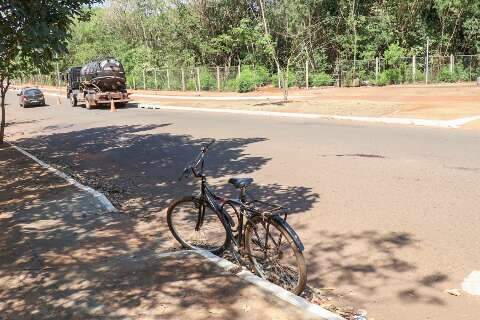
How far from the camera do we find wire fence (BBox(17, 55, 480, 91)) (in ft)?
109

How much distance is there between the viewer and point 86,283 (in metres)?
4.89

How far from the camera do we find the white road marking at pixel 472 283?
4594mm

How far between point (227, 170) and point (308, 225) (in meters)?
4.18

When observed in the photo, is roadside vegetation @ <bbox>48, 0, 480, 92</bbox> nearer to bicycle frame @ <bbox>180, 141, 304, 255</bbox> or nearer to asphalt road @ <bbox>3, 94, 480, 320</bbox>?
asphalt road @ <bbox>3, 94, 480, 320</bbox>

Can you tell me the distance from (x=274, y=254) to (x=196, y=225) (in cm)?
141

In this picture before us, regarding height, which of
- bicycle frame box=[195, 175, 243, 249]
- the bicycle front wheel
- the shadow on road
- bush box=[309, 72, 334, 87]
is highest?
bush box=[309, 72, 334, 87]

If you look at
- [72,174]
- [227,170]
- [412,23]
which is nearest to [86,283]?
[227,170]

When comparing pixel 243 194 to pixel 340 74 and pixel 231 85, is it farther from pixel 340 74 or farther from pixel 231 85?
pixel 231 85

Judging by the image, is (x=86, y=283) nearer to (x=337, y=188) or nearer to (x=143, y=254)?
(x=143, y=254)

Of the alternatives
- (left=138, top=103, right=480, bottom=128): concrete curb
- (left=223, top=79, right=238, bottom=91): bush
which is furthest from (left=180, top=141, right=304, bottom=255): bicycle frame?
(left=223, top=79, right=238, bottom=91): bush

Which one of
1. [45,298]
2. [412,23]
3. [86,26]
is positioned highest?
[86,26]

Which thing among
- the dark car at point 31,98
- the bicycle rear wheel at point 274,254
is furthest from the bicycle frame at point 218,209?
the dark car at point 31,98

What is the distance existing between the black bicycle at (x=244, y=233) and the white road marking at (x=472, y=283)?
1540 millimetres

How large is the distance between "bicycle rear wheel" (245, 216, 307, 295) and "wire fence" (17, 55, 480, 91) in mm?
26588
